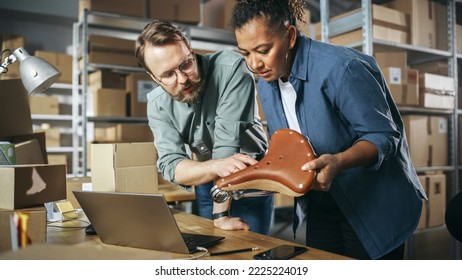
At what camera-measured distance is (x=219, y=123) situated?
4.06 ft

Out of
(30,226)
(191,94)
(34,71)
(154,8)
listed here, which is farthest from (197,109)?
(154,8)

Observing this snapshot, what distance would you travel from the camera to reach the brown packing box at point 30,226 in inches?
35.8

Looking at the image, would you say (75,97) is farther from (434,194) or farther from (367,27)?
(434,194)

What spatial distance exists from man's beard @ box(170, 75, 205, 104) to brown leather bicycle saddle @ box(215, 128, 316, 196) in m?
0.40

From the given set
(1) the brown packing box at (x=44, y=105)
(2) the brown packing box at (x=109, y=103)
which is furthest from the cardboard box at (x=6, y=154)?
(1) the brown packing box at (x=44, y=105)

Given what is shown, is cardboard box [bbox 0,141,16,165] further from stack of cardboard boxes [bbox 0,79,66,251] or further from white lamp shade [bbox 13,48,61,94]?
white lamp shade [bbox 13,48,61,94]

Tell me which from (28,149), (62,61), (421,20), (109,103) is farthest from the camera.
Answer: (62,61)

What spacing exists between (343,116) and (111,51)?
2.17 meters

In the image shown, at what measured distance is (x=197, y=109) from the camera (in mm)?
1291

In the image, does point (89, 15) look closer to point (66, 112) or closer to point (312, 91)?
point (66, 112)

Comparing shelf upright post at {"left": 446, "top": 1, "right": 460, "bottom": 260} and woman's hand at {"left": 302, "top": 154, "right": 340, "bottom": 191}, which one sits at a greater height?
shelf upright post at {"left": 446, "top": 1, "right": 460, "bottom": 260}

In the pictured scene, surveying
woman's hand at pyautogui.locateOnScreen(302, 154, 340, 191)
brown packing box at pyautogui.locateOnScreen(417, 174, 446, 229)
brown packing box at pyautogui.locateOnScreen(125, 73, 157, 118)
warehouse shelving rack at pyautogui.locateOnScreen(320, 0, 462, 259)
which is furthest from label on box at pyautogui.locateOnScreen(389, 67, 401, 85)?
woman's hand at pyautogui.locateOnScreen(302, 154, 340, 191)

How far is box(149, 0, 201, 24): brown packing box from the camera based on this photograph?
9.66 feet
